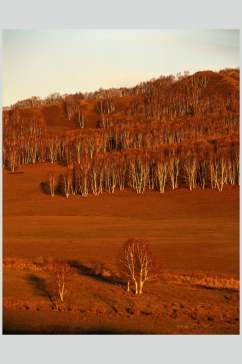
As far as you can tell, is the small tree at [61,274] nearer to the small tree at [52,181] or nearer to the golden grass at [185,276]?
the golden grass at [185,276]

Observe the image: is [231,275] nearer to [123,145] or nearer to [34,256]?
[34,256]

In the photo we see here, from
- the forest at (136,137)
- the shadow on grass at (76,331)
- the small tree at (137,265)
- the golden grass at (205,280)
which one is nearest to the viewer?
the shadow on grass at (76,331)

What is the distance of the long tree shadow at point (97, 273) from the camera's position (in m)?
23.4

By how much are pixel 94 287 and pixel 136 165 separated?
60.8 feet

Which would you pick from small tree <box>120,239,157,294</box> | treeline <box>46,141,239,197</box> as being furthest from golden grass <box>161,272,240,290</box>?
treeline <box>46,141,239,197</box>

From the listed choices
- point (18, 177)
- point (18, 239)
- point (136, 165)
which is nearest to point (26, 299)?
point (18, 239)

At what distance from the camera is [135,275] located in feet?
74.2

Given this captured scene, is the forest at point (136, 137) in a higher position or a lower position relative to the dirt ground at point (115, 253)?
higher

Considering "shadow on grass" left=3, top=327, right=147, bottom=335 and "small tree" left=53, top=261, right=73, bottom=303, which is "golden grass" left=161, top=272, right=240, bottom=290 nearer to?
"small tree" left=53, top=261, right=73, bottom=303

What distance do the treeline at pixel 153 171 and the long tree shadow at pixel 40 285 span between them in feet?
43.0

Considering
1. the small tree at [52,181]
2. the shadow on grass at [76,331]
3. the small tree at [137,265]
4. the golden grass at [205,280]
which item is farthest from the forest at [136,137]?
the shadow on grass at [76,331]

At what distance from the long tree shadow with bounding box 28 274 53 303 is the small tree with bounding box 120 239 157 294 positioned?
2.89 meters

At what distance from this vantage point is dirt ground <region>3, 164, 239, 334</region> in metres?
20.0

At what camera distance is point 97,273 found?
2425 centimetres
